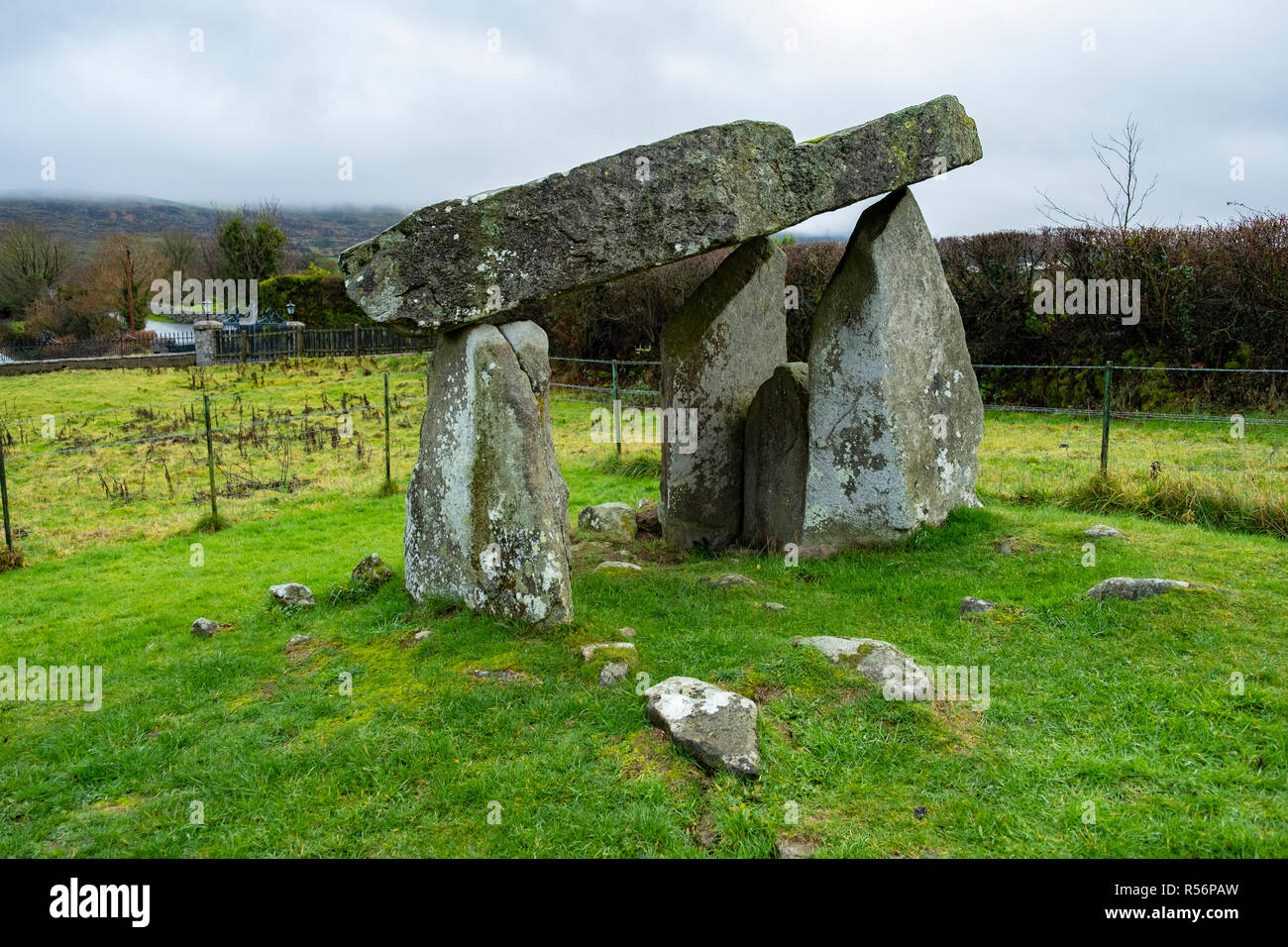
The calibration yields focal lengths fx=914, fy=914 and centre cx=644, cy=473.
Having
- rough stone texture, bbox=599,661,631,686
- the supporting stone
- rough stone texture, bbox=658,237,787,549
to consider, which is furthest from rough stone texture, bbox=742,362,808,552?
the supporting stone

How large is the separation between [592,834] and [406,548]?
380cm

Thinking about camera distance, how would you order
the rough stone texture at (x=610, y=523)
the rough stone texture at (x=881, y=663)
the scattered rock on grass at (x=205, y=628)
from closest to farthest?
the rough stone texture at (x=881, y=663) → the scattered rock on grass at (x=205, y=628) → the rough stone texture at (x=610, y=523)

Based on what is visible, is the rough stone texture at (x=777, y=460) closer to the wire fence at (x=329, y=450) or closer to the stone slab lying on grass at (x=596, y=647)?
the stone slab lying on grass at (x=596, y=647)

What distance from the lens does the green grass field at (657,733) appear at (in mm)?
4238

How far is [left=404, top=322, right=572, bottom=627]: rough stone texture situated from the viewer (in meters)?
6.58

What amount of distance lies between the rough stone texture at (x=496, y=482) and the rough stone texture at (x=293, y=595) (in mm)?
1482

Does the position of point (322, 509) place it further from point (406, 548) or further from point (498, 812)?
point (498, 812)

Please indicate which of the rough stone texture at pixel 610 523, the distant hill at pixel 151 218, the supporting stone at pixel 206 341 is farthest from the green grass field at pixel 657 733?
the distant hill at pixel 151 218

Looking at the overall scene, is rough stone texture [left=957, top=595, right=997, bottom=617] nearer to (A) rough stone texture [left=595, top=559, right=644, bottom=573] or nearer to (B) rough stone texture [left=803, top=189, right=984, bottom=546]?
(B) rough stone texture [left=803, top=189, right=984, bottom=546]

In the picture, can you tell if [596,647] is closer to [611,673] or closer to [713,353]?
[611,673]

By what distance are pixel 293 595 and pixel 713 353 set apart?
4743mm

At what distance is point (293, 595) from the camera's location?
7770 millimetres

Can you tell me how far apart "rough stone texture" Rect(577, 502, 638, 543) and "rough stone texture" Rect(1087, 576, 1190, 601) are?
4677 millimetres

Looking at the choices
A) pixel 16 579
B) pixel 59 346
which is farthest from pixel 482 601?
pixel 59 346
